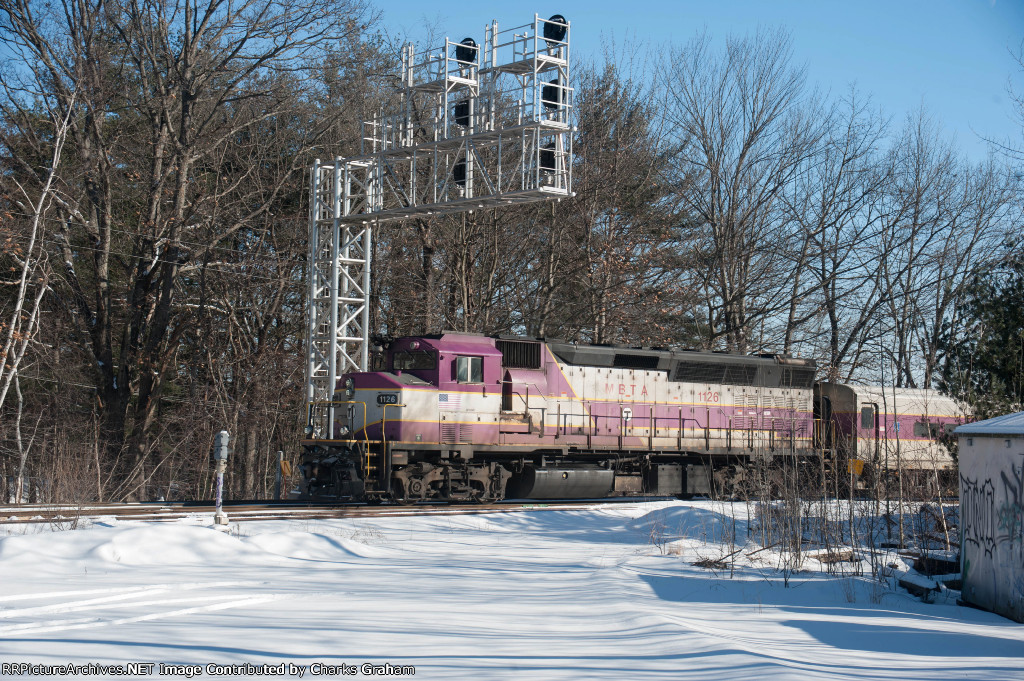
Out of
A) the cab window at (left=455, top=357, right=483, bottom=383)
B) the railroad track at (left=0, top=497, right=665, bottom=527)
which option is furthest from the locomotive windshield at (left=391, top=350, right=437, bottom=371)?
the railroad track at (left=0, top=497, right=665, bottom=527)

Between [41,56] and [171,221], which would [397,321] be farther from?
[41,56]

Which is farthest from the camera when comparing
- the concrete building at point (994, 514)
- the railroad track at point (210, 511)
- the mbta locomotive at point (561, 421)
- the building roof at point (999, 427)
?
A: the mbta locomotive at point (561, 421)

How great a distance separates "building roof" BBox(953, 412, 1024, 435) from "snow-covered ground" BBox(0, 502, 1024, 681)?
1844mm

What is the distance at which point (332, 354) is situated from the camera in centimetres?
2133

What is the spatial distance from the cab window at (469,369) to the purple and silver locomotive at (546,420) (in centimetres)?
2

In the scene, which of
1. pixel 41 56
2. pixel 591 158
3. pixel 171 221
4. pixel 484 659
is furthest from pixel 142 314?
pixel 484 659

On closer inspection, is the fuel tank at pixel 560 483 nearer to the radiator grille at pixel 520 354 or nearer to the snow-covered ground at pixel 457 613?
the radiator grille at pixel 520 354

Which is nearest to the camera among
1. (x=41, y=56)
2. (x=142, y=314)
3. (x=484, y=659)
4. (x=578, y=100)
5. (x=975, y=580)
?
(x=484, y=659)

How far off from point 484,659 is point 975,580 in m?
A: 6.06

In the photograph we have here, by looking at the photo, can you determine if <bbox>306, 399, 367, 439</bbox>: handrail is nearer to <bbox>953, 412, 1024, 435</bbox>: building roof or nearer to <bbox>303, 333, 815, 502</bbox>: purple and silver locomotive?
<bbox>303, 333, 815, 502</bbox>: purple and silver locomotive

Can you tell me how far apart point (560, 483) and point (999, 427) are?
12.3m

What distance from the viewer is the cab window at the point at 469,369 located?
19.2m

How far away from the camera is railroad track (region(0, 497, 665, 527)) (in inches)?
527

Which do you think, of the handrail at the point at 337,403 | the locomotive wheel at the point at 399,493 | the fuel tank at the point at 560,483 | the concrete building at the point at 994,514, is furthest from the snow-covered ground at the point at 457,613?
the fuel tank at the point at 560,483
